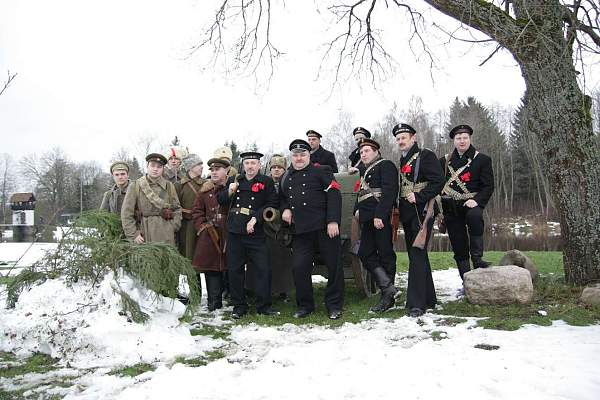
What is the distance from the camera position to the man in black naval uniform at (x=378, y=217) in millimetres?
5383

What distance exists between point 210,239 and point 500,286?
11.1 ft

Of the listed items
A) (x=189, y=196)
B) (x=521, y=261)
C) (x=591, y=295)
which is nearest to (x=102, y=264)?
(x=189, y=196)

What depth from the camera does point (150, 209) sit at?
568 centimetres

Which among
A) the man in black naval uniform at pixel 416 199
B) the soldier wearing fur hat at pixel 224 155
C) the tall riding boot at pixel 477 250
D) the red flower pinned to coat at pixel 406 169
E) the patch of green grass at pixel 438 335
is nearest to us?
the patch of green grass at pixel 438 335

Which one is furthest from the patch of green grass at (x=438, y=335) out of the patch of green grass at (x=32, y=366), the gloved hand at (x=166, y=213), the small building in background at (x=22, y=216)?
the small building in background at (x=22, y=216)

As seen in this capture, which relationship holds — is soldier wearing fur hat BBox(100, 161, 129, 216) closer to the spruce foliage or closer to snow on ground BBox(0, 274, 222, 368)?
the spruce foliage

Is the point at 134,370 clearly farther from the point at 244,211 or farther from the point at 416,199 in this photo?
the point at 416,199

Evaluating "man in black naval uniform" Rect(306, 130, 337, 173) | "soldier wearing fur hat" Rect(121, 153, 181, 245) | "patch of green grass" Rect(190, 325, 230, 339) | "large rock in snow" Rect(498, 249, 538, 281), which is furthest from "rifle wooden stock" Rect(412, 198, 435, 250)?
"soldier wearing fur hat" Rect(121, 153, 181, 245)

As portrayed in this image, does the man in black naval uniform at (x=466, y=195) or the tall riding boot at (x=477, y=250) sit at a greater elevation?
the man in black naval uniform at (x=466, y=195)

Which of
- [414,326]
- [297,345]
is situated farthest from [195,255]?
[414,326]

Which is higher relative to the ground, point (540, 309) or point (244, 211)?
point (244, 211)

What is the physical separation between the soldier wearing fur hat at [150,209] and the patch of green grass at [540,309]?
328 centimetres

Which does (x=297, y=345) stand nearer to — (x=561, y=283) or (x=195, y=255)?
(x=195, y=255)

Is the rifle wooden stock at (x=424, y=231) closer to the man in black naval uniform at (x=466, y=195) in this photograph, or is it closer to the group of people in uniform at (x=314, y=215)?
the group of people in uniform at (x=314, y=215)
